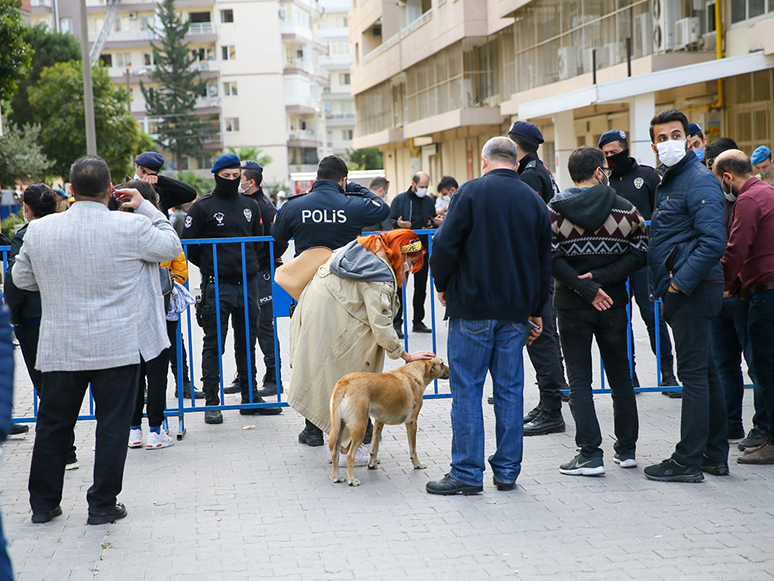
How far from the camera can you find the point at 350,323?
591 centimetres

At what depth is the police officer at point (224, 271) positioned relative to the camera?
7.47 meters

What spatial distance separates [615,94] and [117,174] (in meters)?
32.3

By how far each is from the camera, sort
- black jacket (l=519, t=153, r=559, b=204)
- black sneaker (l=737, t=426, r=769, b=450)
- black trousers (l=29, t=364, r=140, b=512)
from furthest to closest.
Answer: black jacket (l=519, t=153, r=559, b=204), black sneaker (l=737, t=426, r=769, b=450), black trousers (l=29, t=364, r=140, b=512)

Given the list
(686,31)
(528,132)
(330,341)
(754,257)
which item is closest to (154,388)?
(330,341)

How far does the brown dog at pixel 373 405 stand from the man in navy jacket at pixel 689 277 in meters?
1.57

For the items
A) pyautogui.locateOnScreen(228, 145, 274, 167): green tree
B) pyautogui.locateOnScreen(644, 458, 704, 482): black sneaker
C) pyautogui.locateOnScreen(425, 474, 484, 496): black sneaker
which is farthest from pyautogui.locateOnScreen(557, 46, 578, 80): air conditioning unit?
pyautogui.locateOnScreen(228, 145, 274, 167): green tree

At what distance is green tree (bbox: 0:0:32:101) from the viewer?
1861 cm

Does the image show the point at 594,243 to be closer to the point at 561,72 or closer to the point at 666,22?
the point at 666,22

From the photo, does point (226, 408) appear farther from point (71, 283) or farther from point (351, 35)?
point (351, 35)

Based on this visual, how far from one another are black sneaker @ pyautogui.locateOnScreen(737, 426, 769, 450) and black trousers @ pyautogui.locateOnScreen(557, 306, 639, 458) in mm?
999

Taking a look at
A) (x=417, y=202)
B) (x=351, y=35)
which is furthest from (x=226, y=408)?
(x=351, y=35)

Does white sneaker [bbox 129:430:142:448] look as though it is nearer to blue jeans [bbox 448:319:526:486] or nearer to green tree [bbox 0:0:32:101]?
blue jeans [bbox 448:319:526:486]

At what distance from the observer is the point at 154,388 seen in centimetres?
648

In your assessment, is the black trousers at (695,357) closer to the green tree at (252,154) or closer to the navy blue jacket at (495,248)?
the navy blue jacket at (495,248)
